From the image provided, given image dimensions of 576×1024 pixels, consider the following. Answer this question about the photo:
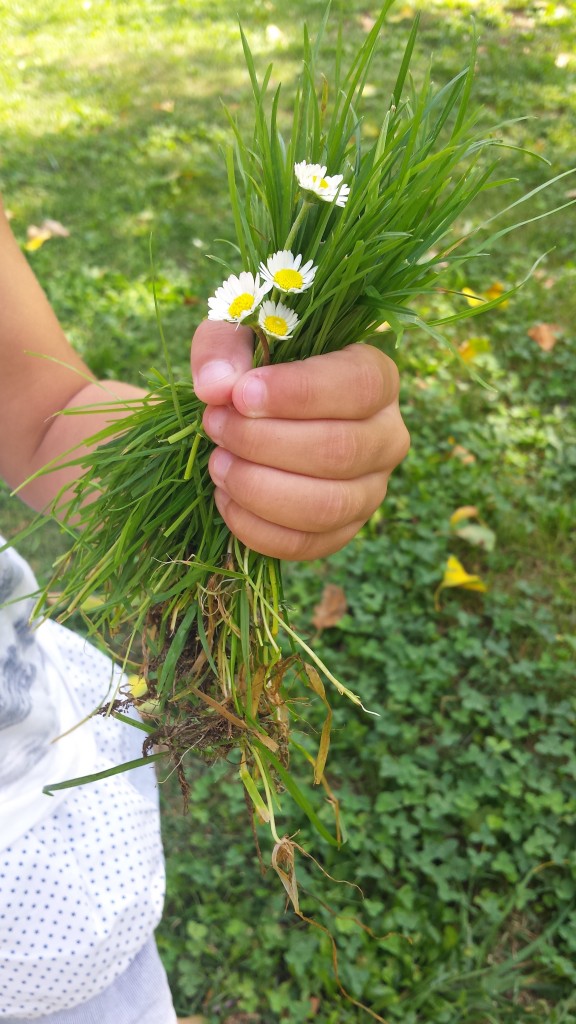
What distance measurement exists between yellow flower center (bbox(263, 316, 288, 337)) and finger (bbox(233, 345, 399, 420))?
0.04 metres

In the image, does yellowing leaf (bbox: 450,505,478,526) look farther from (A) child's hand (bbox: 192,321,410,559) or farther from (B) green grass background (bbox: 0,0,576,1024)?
(A) child's hand (bbox: 192,321,410,559)

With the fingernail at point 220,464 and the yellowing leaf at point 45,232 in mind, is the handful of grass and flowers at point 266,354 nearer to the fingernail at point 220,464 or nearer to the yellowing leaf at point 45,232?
the fingernail at point 220,464

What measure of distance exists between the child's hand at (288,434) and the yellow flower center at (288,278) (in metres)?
0.08

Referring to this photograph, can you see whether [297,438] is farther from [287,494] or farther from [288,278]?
[288,278]

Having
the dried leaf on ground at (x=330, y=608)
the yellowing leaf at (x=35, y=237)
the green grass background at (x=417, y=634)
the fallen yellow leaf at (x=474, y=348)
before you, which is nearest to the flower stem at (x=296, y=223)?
the green grass background at (x=417, y=634)

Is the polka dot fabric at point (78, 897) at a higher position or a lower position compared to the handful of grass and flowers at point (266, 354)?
lower

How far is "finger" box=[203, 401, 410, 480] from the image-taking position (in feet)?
2.77

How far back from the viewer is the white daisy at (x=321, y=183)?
30.2 inches

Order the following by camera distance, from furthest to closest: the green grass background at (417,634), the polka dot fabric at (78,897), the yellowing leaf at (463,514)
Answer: the yellowing leaf at (463,514)
the green grass background at (417,634)
the polka dot fabric at (78,897)

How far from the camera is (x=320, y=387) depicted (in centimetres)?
85

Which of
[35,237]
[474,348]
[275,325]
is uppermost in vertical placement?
[275,325]

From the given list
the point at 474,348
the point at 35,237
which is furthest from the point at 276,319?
the point at 35,237

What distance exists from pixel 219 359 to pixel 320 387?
0.11m

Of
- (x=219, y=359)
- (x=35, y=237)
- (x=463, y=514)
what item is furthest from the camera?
(x=35, y=237)
